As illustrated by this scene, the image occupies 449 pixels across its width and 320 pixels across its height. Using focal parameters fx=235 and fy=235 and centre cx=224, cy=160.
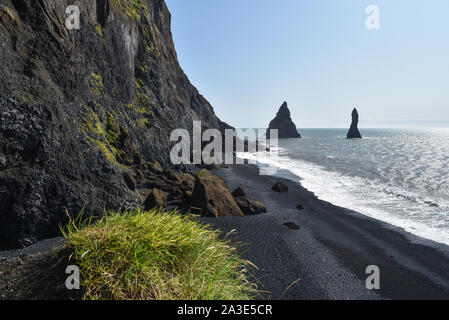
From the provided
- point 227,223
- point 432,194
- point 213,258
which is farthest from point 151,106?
point 432,194

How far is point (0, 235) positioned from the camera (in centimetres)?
647

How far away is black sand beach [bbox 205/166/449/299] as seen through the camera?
6.80m

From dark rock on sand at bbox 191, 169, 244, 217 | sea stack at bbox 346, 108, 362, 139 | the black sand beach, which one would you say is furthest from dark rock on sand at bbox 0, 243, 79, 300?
sea stack at bbox 346, 108, 362, 139

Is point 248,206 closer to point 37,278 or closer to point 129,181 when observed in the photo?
point 129,181

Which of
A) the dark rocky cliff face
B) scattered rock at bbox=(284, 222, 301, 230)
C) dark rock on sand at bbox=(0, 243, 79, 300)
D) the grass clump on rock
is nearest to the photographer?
dark rock on sand at bbox=(0, 243, 79, 300)

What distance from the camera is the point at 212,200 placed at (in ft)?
38.5

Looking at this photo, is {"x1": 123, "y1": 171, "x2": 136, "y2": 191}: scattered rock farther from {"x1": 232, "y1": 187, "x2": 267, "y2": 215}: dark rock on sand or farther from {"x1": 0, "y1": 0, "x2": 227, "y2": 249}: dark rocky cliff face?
{"x1": 232, "y1": 187, "x2": 267, "y2": 215}: dark rock on sand

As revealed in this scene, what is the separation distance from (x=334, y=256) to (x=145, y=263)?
7905 mm

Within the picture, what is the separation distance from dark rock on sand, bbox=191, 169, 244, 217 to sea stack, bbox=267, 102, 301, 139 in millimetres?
138853

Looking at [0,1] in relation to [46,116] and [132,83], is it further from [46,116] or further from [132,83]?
[132,83]

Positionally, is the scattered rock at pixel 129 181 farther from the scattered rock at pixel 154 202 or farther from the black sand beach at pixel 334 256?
the black sand beach at pixel 334 256

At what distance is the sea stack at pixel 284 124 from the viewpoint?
14525 cm

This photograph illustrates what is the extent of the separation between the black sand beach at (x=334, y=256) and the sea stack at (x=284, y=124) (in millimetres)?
136508

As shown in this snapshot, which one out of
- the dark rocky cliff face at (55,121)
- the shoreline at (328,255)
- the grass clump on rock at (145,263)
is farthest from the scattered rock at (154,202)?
the grass clump on rock at (145,263)
